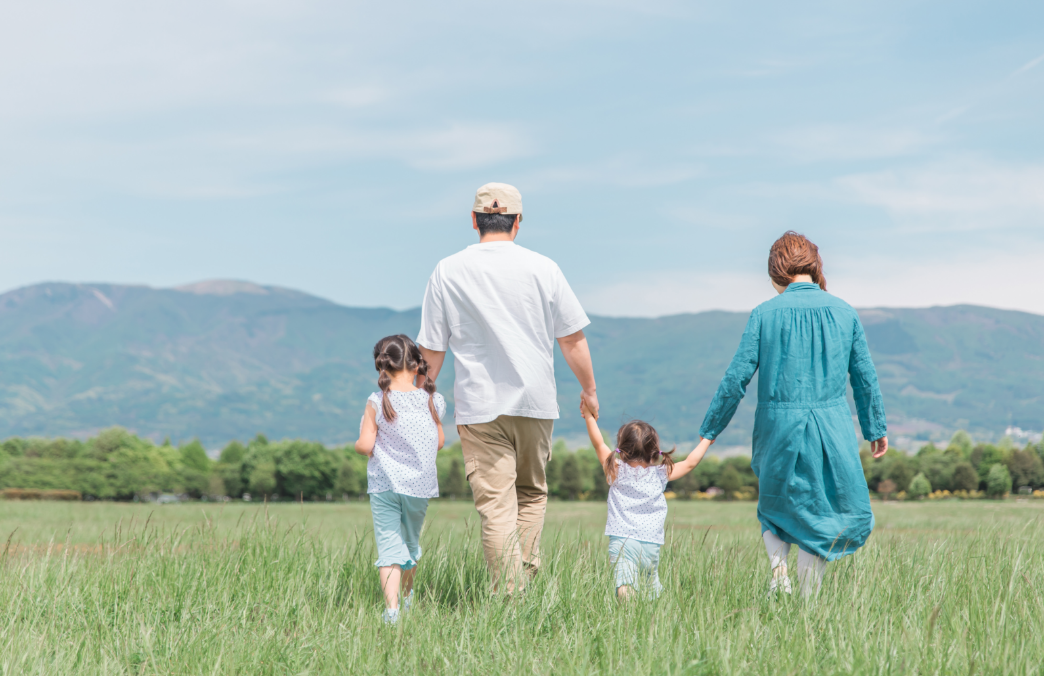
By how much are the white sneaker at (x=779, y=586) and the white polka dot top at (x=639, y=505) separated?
730 mm

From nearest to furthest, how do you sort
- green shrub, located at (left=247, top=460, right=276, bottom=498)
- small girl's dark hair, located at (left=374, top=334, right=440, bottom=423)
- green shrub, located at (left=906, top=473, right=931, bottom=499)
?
small girl's dark hair, located at (left=374, top=334, right=440, bottom=423) < green shrub, located at (left=906, top=473, right=931, bottom=499) < green shrub, located at (left=247, top=460, right=276, bottom=498)

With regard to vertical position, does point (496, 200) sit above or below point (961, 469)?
above

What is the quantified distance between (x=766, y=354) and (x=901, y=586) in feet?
5.12

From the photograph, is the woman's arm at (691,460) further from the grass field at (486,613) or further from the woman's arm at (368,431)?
the woman's arm at (368,431)

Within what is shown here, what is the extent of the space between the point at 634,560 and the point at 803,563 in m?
1.00

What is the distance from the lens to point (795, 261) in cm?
482

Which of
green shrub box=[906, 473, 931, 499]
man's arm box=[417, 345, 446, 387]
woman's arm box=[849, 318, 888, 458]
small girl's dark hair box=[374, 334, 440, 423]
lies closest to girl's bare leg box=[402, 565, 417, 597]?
small girl's dark hair box=[374, 334, 440, 423]

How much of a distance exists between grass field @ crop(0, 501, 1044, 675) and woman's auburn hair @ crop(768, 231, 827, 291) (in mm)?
1751

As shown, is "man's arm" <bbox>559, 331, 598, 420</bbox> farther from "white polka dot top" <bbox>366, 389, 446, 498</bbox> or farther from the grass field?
the grass field

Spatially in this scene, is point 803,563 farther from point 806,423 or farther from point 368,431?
point 368,431

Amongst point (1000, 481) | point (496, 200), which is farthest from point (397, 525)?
point (1000, 481)

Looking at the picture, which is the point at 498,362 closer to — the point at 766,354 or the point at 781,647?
the point at 766,354

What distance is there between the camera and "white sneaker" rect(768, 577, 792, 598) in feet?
14.6

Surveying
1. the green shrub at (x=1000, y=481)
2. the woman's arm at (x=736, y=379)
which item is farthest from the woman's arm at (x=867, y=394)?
the green shrub at (x=1000, y=481)
